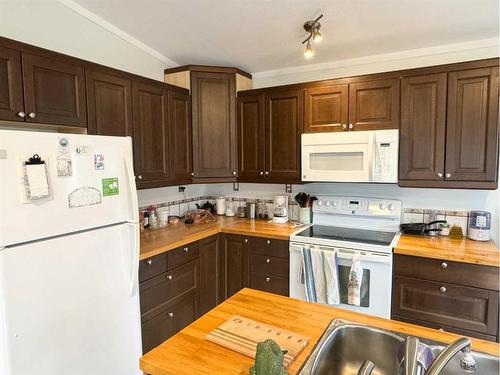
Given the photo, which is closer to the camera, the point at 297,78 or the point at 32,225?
the point at 32,225

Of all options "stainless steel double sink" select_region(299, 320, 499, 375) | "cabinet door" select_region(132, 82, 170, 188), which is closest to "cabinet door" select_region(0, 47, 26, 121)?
"cabinet door" select_region(132, 82, 170, 188)

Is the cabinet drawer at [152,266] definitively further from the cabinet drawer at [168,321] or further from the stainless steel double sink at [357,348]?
the stainless steel double sink at [357,348]

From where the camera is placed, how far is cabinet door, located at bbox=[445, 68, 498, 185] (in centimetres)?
215

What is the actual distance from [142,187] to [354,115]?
1808mm

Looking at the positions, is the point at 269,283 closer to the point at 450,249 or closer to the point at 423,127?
the point at 450,249

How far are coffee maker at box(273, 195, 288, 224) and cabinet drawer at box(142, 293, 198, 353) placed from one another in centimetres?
104

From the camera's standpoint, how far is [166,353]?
40.0 inches

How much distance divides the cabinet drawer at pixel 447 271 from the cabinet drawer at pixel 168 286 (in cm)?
159

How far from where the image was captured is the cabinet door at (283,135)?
281cm

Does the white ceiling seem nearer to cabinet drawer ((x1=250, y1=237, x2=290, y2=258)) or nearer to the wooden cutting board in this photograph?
cabinet drawer ((x1=250, y1=237, x2=290, y2=258))

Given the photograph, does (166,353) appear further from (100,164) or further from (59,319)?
(100,164)

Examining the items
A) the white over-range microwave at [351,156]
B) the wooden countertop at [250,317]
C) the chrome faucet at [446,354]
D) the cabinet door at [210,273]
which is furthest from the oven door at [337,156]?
the chrome faucet at [446,354]

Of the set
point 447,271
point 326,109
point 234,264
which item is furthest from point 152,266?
point 447,271

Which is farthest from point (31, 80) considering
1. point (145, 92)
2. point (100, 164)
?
point (145, 92)
